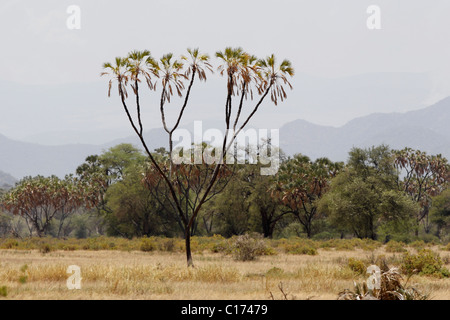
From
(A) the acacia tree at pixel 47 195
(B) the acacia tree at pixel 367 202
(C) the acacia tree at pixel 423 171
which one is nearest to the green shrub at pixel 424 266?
(B) the acacia tree at pixel 367 202

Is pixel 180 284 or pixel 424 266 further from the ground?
pixel 180 284

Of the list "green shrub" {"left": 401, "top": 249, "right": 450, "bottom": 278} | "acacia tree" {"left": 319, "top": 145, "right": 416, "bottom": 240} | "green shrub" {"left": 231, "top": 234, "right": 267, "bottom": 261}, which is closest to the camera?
"green shrub" {"left": 401, "top": 249, "right": 450, "bottom": 278}

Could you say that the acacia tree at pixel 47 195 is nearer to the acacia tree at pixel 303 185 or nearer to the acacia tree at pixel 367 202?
the acacia tree at pixel 303 185

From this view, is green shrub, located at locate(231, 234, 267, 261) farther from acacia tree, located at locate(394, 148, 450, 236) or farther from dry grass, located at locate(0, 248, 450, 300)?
acacia tree, located at locate(394, 148, 450, 236)

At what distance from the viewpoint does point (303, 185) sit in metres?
58.0

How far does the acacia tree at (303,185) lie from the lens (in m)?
57.2

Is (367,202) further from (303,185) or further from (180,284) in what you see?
(180,284)

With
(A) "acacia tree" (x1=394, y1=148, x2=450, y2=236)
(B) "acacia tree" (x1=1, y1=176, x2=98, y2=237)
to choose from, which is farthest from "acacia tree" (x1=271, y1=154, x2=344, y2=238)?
(B) "acacia tree" (x1=1, y1=176, x2=98, y2=237)

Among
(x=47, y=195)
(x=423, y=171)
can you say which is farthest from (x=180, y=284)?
(x=423, y=171)

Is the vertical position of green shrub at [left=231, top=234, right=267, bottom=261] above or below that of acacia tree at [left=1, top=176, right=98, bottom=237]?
below

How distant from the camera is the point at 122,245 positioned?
135 ft

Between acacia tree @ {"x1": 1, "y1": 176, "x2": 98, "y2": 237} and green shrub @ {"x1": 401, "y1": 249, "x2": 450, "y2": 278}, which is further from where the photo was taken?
acacia tree @ {"x1": 1, "y1": 176, "x2": 98, "y2": 237}

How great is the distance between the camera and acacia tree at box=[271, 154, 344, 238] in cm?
5716
